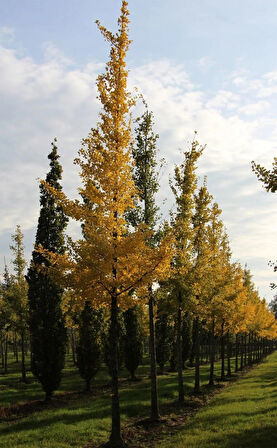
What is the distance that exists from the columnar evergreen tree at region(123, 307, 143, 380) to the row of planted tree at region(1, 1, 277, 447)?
0.30 feet

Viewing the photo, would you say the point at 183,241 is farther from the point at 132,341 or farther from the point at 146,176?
the point at 132,341

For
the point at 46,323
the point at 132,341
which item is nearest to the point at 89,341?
the point at 46,323

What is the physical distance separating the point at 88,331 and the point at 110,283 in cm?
1748

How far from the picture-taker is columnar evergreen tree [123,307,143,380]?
1273 inches

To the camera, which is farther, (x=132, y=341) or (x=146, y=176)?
(x=132, y=341)

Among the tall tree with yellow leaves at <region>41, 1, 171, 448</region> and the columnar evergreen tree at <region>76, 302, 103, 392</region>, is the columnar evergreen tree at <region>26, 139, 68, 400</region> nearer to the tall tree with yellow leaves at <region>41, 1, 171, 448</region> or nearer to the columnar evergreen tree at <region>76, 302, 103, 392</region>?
the columnar evergreen tree at <region>76, 302, 103, 392</region>

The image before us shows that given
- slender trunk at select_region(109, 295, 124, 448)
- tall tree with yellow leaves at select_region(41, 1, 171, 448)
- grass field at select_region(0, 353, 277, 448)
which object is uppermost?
tall tree with yellow leaves at select_region(41, 1, 171, 448)

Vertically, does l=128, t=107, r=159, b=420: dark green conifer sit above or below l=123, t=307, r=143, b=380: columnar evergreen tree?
above

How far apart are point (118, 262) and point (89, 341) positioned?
17909mm

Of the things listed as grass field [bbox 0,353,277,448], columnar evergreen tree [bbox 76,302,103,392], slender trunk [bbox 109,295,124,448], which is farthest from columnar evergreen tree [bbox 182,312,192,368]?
slender trunk [bbox 109,295,124,448]

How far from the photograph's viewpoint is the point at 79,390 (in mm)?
26828

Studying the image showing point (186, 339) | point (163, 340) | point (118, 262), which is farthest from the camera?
point (186, 339)

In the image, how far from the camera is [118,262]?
11094mm

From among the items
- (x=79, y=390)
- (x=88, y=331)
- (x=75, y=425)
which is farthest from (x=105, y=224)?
(x=79, y=390)
